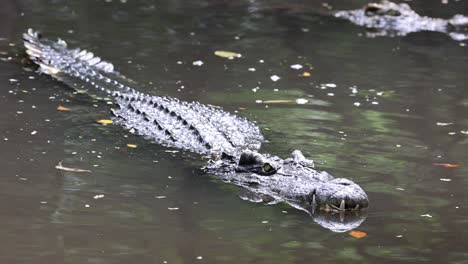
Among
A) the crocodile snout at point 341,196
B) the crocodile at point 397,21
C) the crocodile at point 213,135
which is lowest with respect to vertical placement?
the crocodile at point 397,21

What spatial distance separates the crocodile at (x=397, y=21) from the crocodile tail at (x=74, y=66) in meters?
5.54

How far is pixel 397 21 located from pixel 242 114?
7077 mm

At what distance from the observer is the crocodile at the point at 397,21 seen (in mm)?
15164

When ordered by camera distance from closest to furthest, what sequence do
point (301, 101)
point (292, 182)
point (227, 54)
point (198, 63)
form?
point (292, 182)
point (301, 101)
point (198, 63)
point (227, 54)

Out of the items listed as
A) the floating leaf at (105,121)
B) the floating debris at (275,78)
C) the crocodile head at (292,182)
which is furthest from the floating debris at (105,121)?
the floating debris at (275,78)

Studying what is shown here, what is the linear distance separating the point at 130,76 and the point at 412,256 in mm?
6202

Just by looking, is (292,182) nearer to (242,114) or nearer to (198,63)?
(242,114)

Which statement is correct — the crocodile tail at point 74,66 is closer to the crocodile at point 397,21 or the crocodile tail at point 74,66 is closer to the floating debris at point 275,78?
the floating debris at point 275,78

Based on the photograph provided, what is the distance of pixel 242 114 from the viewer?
948cm

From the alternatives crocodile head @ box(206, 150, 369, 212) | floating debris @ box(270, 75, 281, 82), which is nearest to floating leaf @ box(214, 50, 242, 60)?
floating debris @ box(270, 75, 281, 82)

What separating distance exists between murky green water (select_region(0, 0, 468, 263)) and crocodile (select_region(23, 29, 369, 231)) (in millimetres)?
175

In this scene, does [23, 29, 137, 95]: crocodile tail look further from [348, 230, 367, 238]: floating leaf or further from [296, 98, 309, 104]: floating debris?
[348, 230, 367, 238]: floating leaf

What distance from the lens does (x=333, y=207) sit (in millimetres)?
6262

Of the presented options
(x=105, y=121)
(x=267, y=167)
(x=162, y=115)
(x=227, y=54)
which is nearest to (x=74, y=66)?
(x=105, y=121)
